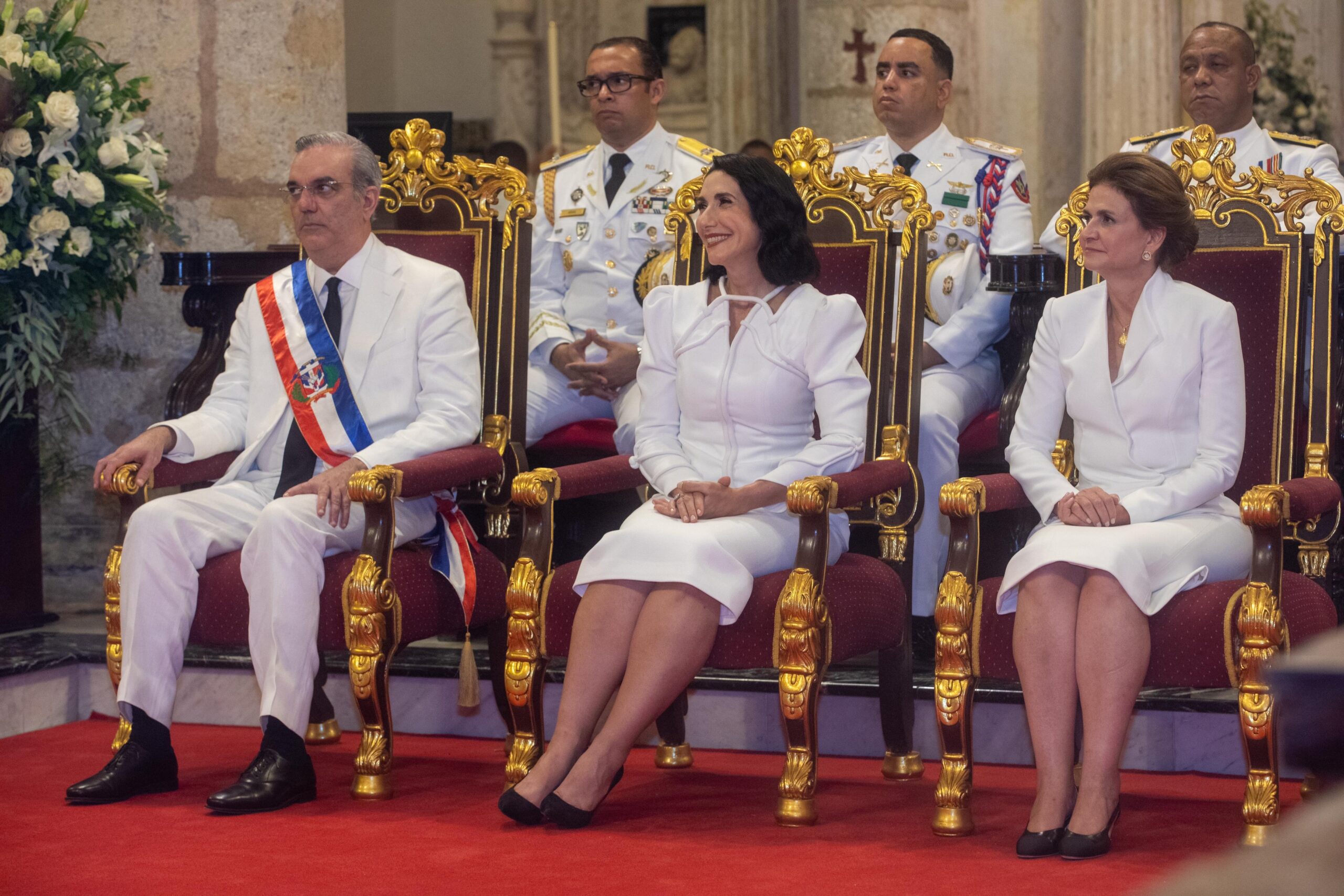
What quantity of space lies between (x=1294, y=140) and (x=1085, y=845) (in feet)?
8.39

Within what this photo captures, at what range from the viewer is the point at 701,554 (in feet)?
10.3

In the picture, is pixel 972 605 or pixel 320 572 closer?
pixel 972 605

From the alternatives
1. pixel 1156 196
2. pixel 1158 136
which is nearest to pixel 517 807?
pixel 1156 196

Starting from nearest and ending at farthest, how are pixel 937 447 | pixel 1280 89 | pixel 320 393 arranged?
pixel 320 393
pixel 937 447
pixel 1280 89

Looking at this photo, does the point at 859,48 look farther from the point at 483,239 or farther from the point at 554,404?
the point at 483,239

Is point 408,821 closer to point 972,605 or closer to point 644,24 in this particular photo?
point 972,605

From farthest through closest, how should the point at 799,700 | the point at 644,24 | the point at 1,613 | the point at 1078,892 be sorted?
the point at 644,24 → the point at 1,613 → the point at 799,700 → the point at 1078,892

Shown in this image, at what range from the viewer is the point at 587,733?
3191 millimetres

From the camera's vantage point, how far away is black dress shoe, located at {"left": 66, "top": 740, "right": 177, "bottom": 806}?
3395 millimetres

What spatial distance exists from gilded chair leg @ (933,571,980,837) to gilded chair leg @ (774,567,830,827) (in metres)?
0.23

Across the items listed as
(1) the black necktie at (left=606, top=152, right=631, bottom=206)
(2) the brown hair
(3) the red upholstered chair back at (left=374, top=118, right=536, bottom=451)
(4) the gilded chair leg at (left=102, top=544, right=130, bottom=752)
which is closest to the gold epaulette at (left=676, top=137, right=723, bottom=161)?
(1) the black necktie at (left=606, top=152, right=631, bottom=206)

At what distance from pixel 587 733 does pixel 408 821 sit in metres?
0.40

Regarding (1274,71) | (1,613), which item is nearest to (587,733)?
(1,613)

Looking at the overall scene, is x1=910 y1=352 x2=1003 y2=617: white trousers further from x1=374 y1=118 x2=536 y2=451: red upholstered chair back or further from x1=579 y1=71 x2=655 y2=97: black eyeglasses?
x1=579 y1=71 x2=655 y2=97: black eyeglasses
